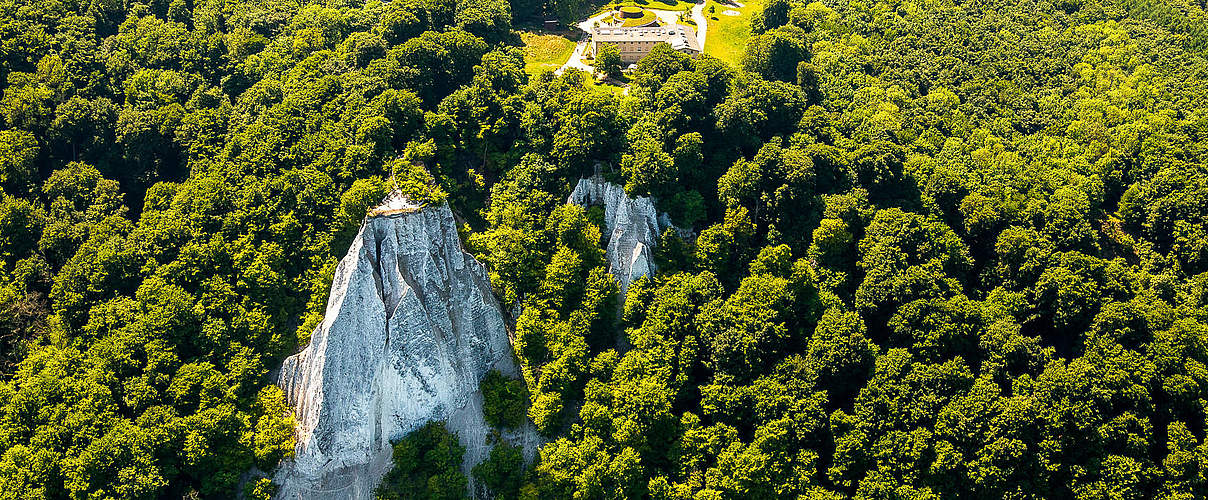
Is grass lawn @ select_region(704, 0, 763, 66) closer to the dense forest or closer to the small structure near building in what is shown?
the small structure near building

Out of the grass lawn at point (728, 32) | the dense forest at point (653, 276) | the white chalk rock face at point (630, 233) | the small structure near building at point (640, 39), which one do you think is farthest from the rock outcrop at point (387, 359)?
the grass lawn at point (728, 32)

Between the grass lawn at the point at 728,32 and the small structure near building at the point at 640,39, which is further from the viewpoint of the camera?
the grass lawn at the point at 728,32

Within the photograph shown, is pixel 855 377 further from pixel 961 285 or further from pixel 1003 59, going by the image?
pixel 1003 59

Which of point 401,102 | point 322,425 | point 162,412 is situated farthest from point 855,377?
point 162,412

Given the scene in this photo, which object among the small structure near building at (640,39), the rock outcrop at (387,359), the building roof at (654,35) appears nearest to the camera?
the rock outcrop at (387,359)

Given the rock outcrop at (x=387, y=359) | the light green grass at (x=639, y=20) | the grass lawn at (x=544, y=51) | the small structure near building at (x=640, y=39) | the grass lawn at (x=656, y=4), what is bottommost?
the rock outcrop at (x=387, y=359)

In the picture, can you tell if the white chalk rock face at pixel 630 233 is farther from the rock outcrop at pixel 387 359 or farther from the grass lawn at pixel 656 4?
the grass lawn at pixel 656 4

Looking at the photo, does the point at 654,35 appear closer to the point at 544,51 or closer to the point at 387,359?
the point at 544,51
